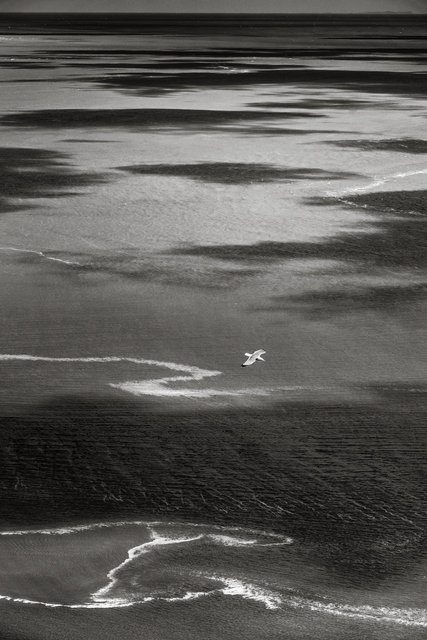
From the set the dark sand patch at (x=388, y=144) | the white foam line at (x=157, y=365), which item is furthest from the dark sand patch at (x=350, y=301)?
the dark sand patch at (x=388, y=144)

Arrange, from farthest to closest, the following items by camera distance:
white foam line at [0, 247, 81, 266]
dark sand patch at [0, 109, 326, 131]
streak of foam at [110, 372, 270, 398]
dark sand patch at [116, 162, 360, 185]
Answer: dark sand patch at [0, 109, 326, 131] < dark sand patch at [116, 162, 360, 185] < white foam line at [0, 247, 81, 266] < streak of foam at [110, 372, 270, 398]

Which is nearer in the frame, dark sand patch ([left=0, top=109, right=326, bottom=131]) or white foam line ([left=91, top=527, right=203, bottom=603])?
white foam line ([left=91, top=527, right=203, bottom=603])

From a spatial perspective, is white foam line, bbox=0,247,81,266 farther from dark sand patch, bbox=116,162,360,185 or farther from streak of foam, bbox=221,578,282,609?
streak of foam, bbox=221,578,282,609

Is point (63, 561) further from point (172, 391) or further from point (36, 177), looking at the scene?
point (36, 177)

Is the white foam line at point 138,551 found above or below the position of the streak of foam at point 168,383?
below

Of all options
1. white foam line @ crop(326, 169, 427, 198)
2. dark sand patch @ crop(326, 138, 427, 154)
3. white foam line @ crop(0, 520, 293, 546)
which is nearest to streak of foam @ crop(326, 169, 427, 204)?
white foam line @ crop(326, 169, 427, 198)

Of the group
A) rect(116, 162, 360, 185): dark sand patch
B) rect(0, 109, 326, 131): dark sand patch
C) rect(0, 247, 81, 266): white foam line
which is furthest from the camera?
rect(0, 109, 326, 131): dark sand patch

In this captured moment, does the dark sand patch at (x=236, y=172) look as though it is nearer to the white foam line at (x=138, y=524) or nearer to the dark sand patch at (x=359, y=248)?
the dark sand patch at (x=359, y=248)

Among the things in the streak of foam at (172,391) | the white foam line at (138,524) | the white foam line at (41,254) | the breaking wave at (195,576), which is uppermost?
the white foam line at (41,254)

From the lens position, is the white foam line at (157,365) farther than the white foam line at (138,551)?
Yes

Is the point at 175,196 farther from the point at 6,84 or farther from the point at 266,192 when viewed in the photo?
the point at 6,84
